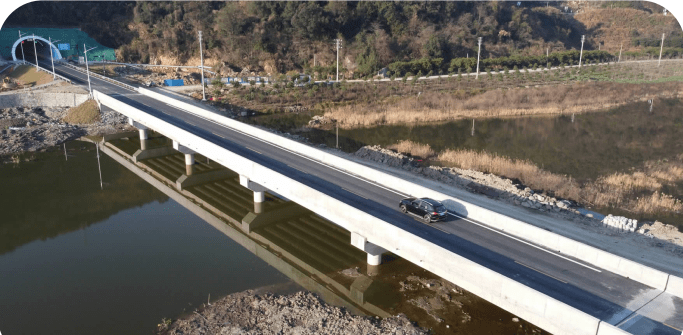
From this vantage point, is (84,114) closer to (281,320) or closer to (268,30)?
(268,30)

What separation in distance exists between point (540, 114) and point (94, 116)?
65.6 metres

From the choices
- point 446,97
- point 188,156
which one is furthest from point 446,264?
point 446,97

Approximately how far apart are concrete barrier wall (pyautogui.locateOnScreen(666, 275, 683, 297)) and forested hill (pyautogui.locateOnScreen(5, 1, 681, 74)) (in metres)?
79.9

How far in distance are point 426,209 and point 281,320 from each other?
10066 millimetres

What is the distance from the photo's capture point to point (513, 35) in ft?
431

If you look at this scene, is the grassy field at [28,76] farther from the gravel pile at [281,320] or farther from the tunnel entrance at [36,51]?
the gravel pile at [281,320]

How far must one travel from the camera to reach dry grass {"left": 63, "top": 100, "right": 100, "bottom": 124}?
60250 mm

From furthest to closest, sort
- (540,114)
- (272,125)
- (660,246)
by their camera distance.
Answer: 1. (540,114)
2. (272,125)
3. (660,246)

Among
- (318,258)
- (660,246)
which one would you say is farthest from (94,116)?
(660,246)

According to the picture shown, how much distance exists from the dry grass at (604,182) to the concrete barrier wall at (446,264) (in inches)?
785

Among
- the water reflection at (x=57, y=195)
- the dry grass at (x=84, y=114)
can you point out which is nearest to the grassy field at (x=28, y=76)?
the dry grass at (x=84, y=114)

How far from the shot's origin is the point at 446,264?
20.0 m

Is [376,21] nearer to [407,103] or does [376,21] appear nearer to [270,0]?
[270,0]

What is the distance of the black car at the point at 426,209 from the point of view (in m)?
24.7
